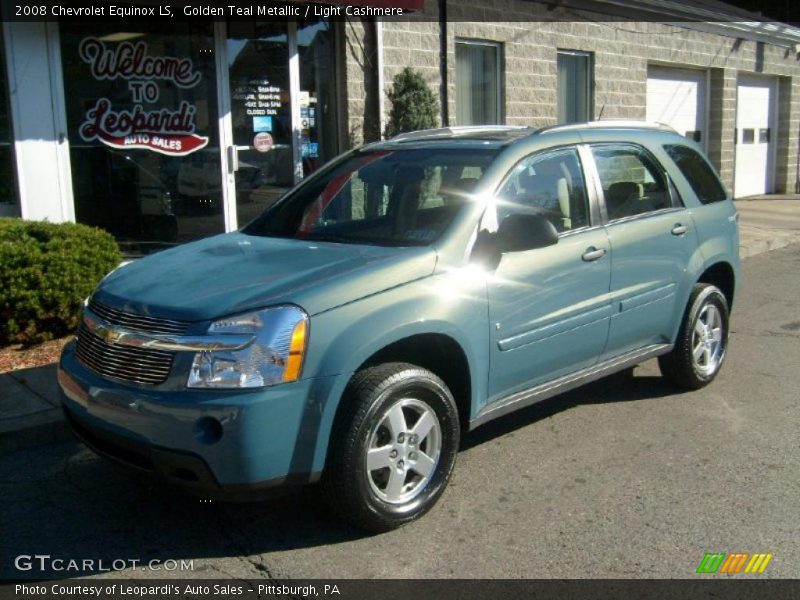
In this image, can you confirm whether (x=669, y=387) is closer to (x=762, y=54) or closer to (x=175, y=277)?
(x=175, y=277)

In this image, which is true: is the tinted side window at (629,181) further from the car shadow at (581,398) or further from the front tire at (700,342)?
the car shadow at (581,398)

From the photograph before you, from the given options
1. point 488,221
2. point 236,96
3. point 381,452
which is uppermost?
point 236,96

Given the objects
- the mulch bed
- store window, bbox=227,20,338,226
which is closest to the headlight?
the mulch bed

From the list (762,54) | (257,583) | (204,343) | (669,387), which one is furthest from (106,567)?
(762,54)

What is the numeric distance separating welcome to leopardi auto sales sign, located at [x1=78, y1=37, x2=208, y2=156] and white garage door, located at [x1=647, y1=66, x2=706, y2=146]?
9.29m

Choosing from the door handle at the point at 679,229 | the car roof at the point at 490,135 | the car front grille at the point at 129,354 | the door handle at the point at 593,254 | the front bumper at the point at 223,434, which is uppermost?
the car roof at the point at 490,135

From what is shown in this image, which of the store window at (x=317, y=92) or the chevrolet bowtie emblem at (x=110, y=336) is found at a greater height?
the store window at (x=317, y=92)

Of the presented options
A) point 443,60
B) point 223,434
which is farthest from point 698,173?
point 443,60

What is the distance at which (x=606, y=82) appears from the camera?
14.1 meters

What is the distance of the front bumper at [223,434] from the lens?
3281mm

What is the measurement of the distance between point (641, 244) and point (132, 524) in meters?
3.19

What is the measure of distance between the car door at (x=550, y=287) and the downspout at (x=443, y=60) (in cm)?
684

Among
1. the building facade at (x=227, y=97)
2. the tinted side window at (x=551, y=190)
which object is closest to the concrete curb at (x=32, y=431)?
the tinted side window at (x=551, y=190)

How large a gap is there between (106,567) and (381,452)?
4.07 feet
